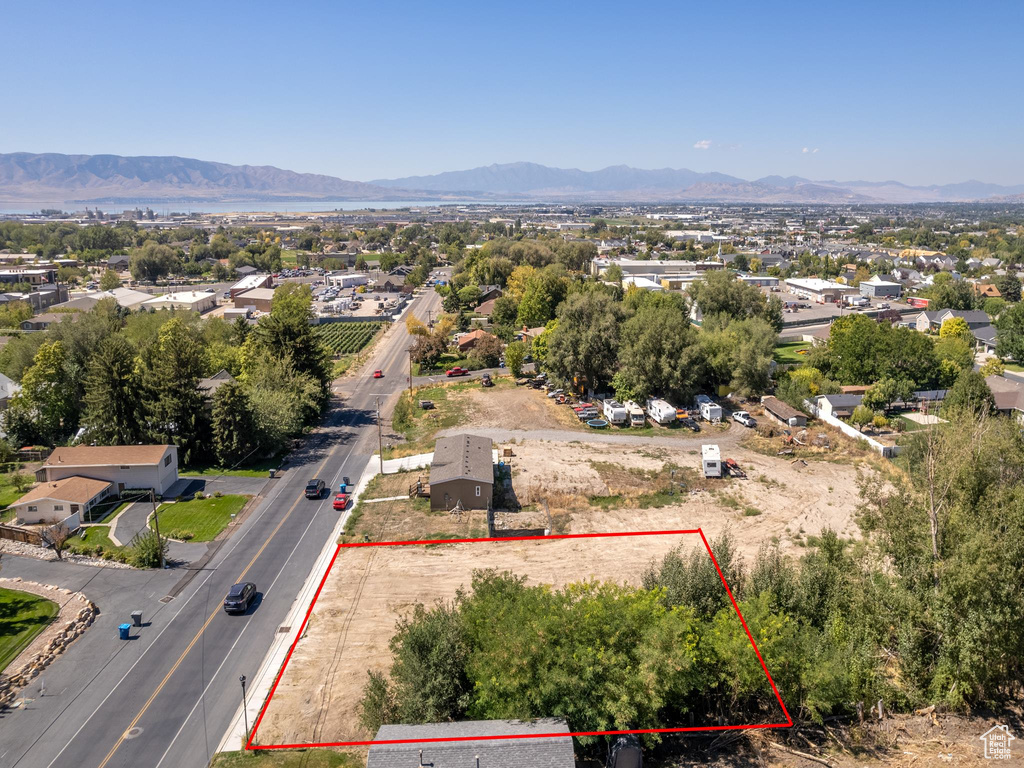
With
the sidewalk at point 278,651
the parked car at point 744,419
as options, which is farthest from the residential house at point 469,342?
the sidewalk at point 278,651

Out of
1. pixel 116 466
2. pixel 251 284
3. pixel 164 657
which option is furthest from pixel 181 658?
pixel 251 284

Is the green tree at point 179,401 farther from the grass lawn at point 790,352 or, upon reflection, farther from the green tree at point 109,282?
the green tree at point 109,282

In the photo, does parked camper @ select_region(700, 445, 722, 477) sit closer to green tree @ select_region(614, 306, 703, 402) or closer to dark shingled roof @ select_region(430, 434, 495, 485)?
green tree @ select_region(614, 306, 703, 402)

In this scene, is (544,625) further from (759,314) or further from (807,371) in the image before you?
(759,314)

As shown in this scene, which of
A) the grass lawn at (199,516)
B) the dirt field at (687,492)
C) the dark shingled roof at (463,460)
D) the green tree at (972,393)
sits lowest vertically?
the dirt field at (687,492)

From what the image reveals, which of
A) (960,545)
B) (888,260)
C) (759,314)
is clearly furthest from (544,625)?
(888,260)
